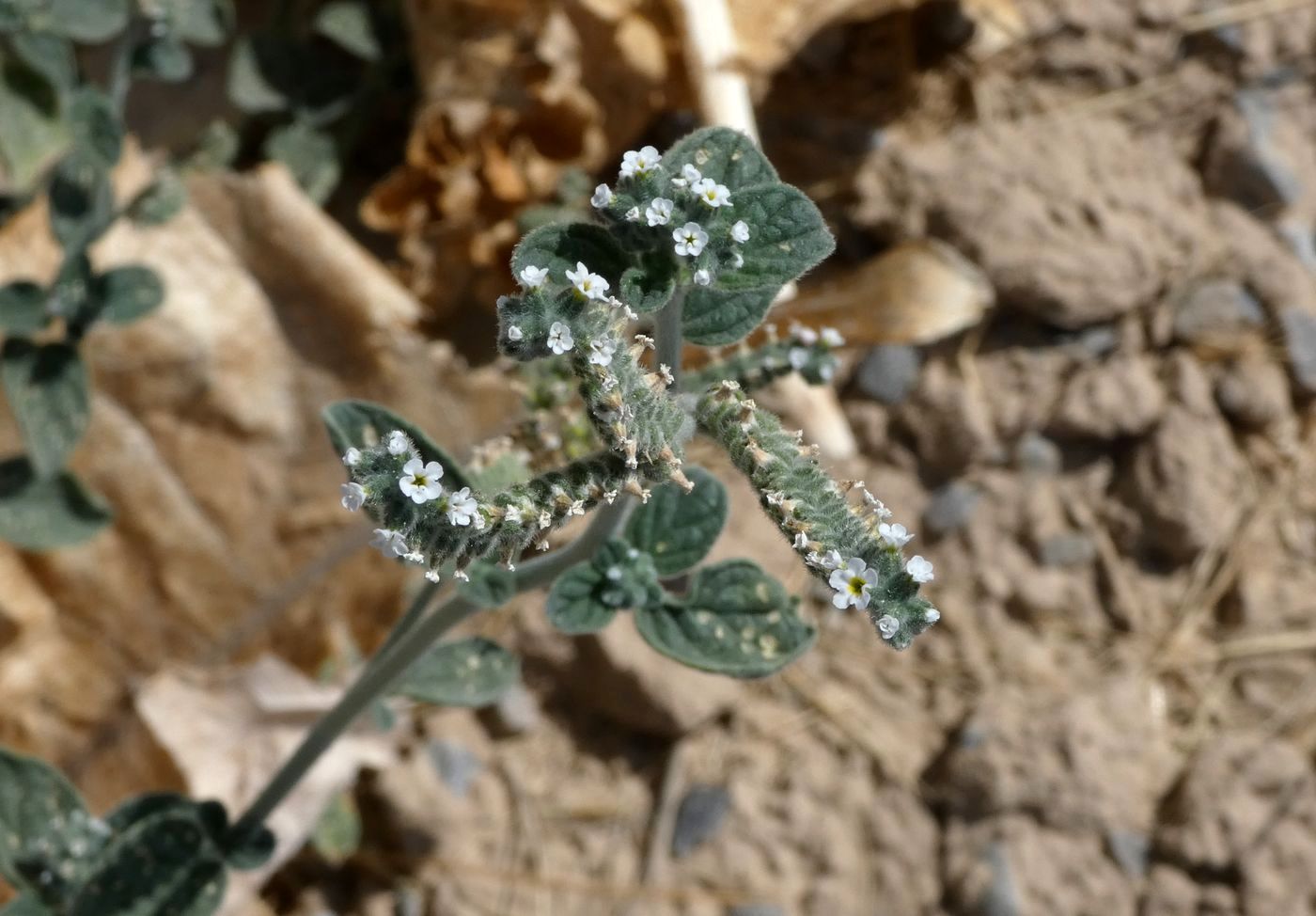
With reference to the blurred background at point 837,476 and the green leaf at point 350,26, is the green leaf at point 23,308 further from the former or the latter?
the green leaf at point 350,26

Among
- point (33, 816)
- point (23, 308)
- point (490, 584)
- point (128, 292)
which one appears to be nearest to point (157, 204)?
point (128, 292)

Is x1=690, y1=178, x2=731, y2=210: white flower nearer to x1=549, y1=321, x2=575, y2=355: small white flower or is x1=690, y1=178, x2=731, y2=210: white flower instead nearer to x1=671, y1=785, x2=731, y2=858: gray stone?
x1=549, y1=321, x2=575, y2=355: small white flower

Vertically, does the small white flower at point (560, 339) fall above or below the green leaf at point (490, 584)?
above

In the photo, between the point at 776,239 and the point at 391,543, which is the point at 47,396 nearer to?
the point at 391,543

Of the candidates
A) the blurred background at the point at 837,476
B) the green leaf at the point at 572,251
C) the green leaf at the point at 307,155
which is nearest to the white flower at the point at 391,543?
the green leaf at the point at 572,251

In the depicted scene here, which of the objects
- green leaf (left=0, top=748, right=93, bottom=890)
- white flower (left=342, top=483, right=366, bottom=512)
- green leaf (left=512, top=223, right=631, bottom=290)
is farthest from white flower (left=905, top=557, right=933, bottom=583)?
green leaf (left=0, top=748, right=93, bottom=890)

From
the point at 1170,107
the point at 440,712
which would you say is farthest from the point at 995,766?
the point at 1170,107

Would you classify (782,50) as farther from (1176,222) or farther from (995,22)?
(1176,222)
